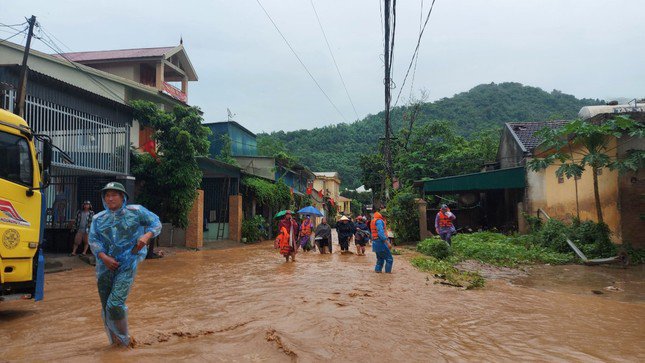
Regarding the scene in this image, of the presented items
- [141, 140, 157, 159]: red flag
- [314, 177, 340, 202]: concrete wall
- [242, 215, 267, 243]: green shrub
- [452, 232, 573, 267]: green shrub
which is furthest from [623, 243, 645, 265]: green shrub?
[314, 177, 340, 202]: concrete wall

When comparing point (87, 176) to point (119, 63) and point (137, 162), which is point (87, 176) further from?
point (119, 63)

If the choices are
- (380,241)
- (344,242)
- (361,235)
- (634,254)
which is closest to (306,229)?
(344,242)

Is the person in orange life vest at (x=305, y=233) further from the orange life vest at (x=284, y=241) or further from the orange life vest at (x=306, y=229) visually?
the orange life vest at (x=284, y=241)

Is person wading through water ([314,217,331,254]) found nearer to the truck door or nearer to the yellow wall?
the yellow wall

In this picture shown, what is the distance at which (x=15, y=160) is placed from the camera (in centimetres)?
597

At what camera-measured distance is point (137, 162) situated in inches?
637

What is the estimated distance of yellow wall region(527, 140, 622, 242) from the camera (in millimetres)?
12859

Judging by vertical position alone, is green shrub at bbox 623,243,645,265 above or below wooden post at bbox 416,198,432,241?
below

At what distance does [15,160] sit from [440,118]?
47555mm

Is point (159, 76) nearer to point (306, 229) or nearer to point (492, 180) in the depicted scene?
point (306, 229)

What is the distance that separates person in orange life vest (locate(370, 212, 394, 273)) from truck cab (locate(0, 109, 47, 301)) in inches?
Answer: 254

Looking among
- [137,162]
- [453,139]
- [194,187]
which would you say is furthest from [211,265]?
[453,139]

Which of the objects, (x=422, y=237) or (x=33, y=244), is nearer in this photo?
(x=33, y=244)

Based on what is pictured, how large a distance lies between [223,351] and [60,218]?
467 inches
